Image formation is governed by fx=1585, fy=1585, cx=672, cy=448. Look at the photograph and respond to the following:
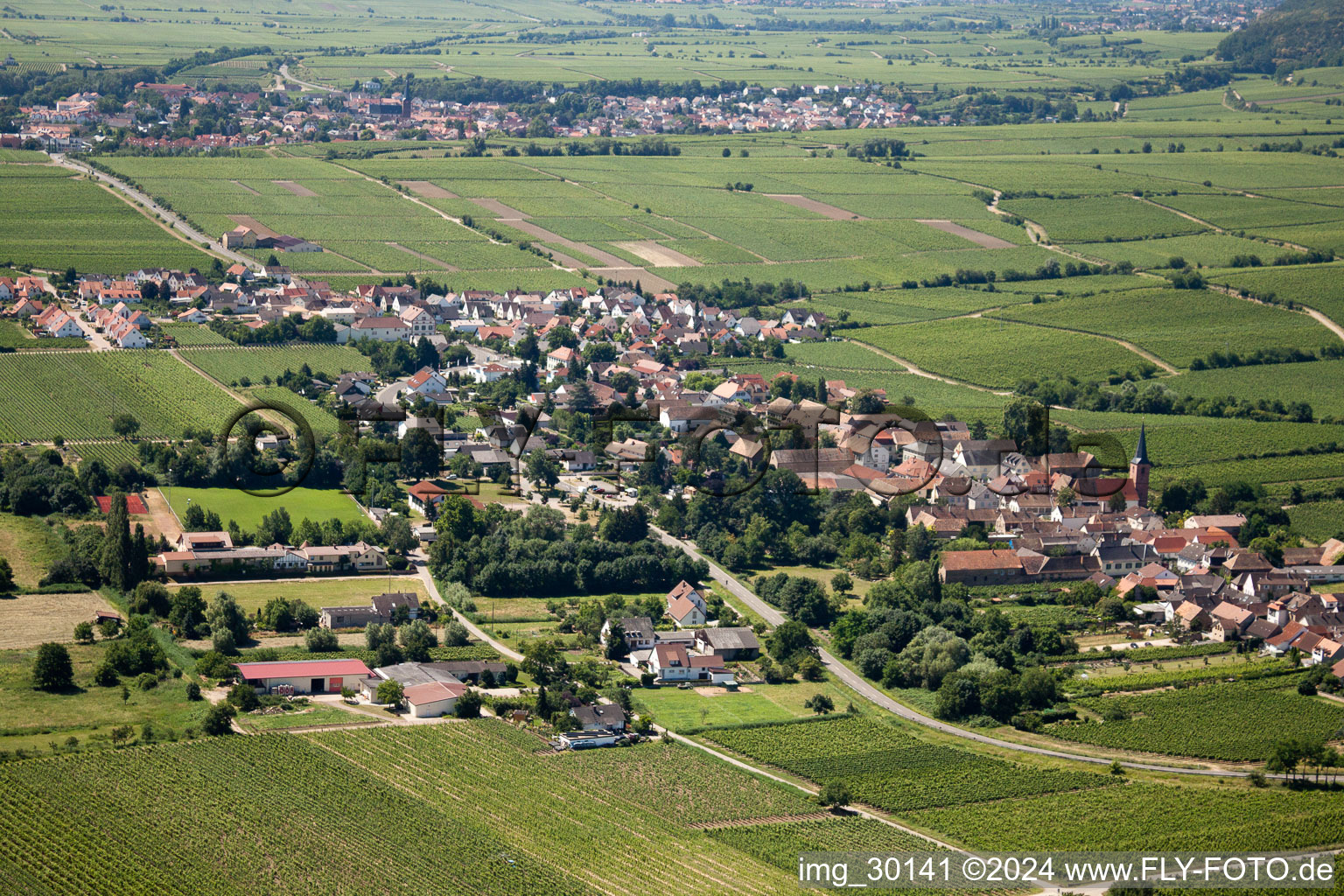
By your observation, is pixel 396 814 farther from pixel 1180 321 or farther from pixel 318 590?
pixel 1180 321

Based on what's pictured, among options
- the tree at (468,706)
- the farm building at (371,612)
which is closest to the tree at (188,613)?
the farm building at (371,612)

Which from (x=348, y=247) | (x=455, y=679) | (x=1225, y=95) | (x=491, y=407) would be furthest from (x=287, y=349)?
(x=1225, y=95)

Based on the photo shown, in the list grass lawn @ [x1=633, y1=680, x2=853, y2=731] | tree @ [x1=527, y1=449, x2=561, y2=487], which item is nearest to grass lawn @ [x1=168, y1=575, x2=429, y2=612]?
→ grass lawn @ [x1=633, y1=680, x2=853, y2=731]

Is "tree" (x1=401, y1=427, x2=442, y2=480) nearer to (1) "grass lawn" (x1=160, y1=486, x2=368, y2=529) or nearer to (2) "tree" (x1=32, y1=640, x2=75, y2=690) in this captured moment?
(1) "grass lawn" (x1=160, y1=486, x2=368, y2=529)

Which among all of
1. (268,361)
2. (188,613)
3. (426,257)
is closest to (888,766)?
(188,613)

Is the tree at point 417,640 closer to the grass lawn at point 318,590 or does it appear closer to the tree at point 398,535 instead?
the grass lawn at point 318,590
